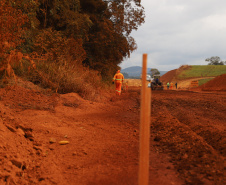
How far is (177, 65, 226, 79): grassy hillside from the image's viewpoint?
74675mm

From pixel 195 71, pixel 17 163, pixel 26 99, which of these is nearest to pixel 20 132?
pixel 17 163

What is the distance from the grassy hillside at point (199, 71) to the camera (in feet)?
245

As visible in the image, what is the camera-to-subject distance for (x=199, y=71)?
8112 centimetres

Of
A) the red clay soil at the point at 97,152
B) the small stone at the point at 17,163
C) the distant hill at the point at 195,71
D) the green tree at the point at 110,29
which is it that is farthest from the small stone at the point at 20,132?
the distant hill at the point at 195,71

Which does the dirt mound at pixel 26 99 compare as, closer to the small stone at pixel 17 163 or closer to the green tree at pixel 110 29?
the small stone at pixel 17 163

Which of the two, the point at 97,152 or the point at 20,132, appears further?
the point at 20,132

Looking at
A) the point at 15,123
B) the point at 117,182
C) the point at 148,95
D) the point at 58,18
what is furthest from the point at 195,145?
the point at 58,18

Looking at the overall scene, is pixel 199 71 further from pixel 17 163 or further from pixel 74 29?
pixel 17 163

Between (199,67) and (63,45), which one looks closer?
(63,45)

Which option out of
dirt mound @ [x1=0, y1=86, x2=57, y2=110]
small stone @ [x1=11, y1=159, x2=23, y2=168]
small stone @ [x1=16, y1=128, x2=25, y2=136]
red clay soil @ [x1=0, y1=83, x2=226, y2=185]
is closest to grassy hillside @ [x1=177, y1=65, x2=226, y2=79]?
dirt mound @ [x1=0, y1=86, x2=57, y2=110]

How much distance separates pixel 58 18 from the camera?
53.5 feet

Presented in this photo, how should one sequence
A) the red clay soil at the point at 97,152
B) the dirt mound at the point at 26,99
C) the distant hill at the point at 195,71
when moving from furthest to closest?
the distant hill at the point at 195,71 → the dirt mound at the point at 26,99 → the red clay soil at the point at 97,152

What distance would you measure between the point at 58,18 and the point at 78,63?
438 cm

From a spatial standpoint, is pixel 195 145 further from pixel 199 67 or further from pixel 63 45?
pixel 199 67
